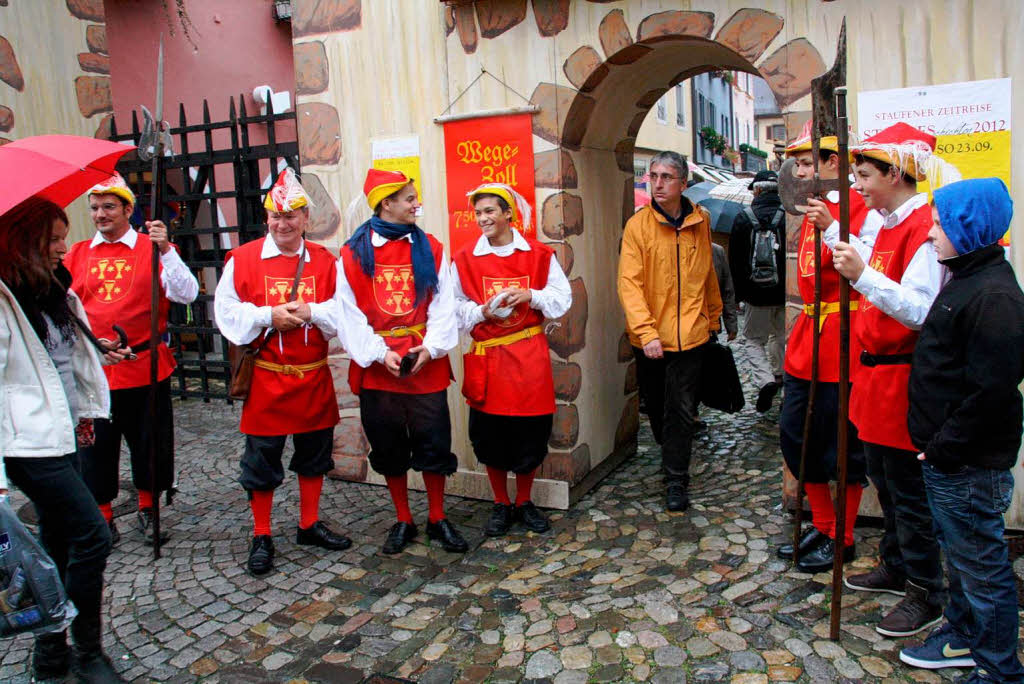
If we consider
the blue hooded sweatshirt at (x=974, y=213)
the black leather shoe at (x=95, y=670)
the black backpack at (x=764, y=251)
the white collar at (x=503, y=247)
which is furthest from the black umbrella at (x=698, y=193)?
the black leather shoe at (x=95, y=670)

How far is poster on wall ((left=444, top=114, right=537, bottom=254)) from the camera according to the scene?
4547 mm

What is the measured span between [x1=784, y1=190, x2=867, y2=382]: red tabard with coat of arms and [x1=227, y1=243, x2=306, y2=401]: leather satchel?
2381 millimetres

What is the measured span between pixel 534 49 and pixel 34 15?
13.4 feet

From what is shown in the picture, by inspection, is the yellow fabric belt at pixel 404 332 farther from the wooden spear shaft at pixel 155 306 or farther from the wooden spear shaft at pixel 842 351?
the wooden spear shaft at pixel 842 351

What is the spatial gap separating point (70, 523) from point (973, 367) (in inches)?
Answer: 121

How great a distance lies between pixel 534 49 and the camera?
176 inches

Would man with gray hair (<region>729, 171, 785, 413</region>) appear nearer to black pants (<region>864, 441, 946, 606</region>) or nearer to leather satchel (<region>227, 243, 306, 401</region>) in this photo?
black pants (<region>864, 441, 946, 606</region>)

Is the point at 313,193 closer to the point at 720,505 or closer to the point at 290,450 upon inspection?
the point at 290,450

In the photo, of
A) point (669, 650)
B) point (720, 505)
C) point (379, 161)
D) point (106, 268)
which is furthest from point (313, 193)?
point (669, 650)

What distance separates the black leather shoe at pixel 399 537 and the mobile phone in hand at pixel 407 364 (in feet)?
2.82

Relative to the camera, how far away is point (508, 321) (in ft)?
13.7

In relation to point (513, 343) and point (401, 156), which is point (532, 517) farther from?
point (401, 156)

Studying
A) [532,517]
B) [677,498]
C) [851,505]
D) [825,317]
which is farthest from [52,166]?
[851,505]

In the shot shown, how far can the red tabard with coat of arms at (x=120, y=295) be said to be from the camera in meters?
4.30
